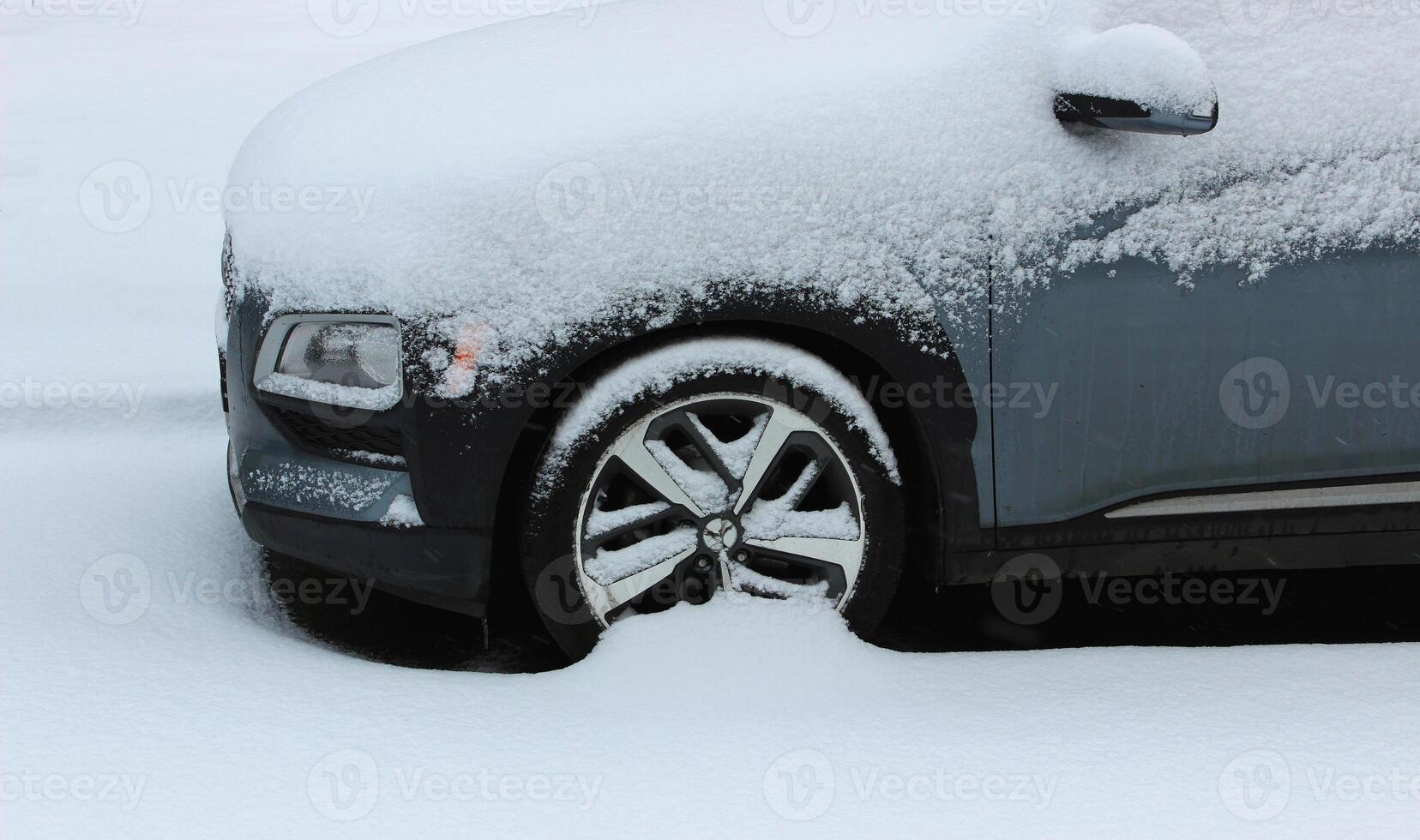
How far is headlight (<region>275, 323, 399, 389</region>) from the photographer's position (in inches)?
91.1

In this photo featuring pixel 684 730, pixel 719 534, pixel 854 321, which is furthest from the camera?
pixel 719 534

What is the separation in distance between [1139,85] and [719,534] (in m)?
1.13

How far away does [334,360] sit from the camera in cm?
236

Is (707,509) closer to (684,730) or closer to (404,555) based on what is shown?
(684,730)

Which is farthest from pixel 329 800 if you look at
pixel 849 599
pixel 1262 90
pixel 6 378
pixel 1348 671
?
pixel 6 378

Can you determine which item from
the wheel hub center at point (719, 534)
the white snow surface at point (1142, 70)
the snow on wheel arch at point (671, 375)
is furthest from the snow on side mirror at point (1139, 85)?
the wheel hub center at point (719, 534)

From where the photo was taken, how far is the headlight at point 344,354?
2314mm

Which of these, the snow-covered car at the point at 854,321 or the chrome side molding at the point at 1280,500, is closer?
the snow-covered car at the point at 854,321

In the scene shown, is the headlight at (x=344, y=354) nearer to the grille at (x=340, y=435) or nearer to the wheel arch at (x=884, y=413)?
the grille at (x=340, y=435)

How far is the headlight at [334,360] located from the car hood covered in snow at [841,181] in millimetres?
48

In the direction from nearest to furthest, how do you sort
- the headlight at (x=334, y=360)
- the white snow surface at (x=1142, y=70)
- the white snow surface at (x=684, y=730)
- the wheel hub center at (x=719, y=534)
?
the white snow surface at (x=684, y=730) < the white snow surface at (x=1142, y=70) < the headlight at (x=334, y=360) < the wheel hub center at (x=719, y=534)

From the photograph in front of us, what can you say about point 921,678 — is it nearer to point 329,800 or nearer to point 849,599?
point 849,599

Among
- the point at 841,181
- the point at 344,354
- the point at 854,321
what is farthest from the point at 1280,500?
the point at 344,354

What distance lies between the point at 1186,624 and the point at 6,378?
12.5ft
